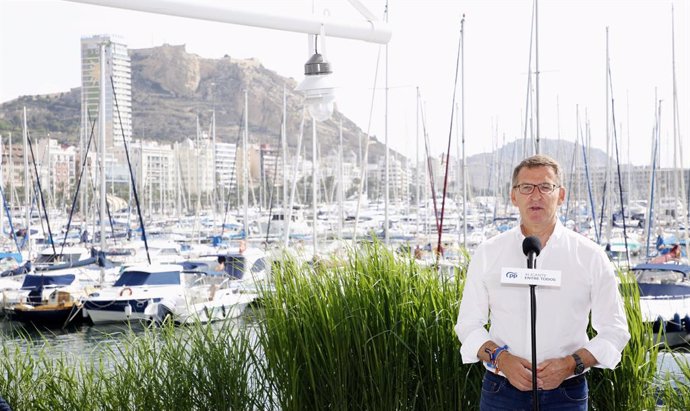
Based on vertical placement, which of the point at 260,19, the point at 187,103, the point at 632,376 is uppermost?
the point at 187,103

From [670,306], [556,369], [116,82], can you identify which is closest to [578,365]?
[556,369]

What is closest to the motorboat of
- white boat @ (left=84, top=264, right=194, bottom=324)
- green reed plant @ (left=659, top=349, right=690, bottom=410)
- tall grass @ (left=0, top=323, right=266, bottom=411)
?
green reed plant @ (left=659, top=349, right=690, bottom=410)

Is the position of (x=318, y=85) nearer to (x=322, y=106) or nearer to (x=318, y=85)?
(x=318, y=85)

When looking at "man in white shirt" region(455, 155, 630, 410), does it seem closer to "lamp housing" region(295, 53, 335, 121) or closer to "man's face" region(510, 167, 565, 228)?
"man's face" region(510, 167, 565, 228)

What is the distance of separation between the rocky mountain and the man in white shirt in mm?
80850

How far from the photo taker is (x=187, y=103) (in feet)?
335

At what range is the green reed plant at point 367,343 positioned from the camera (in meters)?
4.05

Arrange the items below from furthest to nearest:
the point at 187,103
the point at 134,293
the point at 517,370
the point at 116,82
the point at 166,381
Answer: the point at 187,103
the point at 116,82
the point at 134,293
the point at 166,381
the point at 517,370

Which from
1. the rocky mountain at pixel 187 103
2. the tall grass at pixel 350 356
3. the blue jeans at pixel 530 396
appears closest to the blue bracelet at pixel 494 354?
the blue jeans at pixel 530 396

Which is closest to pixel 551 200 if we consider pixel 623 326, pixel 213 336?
pixel 623 326

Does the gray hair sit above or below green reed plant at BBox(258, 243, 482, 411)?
above

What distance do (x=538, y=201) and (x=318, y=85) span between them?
1885 millimetres

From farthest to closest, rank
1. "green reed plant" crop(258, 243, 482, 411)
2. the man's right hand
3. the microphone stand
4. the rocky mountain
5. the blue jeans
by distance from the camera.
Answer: the rocky mountain
"green reed plant" crop(258, 243, 482, 411)
the blue jeans
the man's right hand
the microphone stand

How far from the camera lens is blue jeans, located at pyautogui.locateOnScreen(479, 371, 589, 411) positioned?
2883mm
